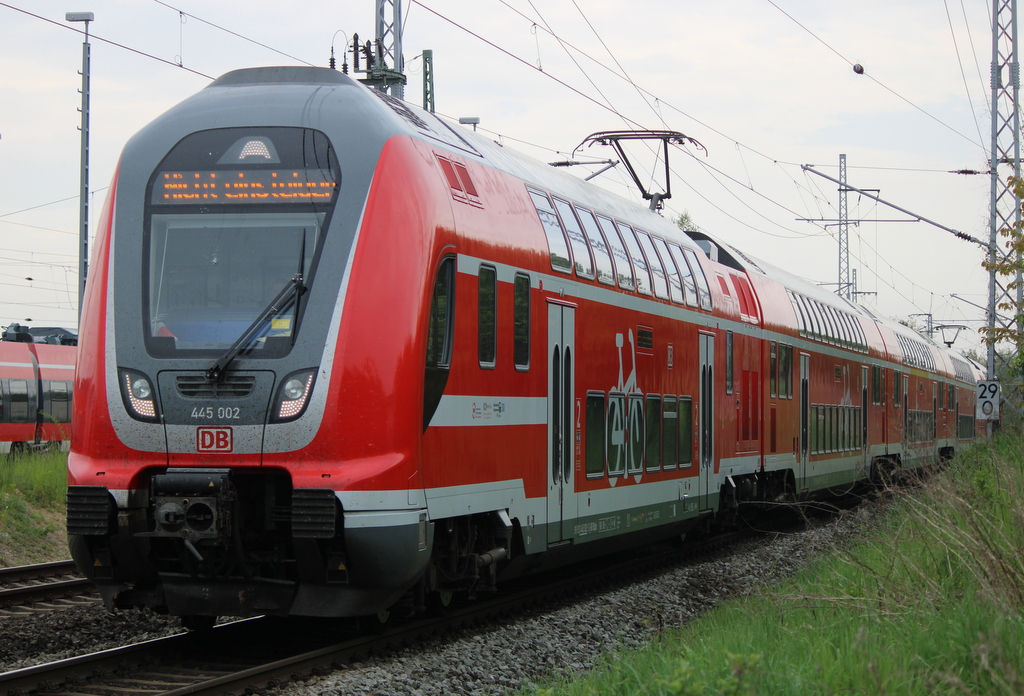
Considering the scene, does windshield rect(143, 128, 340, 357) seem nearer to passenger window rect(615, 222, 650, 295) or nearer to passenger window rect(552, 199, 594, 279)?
passenger window rect(552, 199, 594, 279)

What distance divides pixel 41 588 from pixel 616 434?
5238mm

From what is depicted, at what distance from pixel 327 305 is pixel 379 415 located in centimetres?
76

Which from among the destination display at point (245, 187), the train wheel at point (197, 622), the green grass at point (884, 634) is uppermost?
the destination display at point (245, 187)

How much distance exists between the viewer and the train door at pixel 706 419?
14195 mm

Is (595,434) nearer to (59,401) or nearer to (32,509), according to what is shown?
(32,509)

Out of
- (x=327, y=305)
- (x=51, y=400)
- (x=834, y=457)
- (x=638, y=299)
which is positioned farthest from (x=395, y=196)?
(x=51, y=400)

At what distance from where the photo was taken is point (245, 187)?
26.3 ft

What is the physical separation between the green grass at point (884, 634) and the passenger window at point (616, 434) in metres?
2.36

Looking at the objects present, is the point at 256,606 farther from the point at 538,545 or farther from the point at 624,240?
the point at 624,240

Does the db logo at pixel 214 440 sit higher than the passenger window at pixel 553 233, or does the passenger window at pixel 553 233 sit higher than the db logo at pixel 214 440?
the passenger window at pixel 553 233

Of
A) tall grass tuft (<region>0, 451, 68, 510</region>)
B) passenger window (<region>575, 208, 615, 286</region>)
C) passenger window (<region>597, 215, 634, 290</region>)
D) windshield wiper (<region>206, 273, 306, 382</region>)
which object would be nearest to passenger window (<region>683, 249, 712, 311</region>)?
passenger window (<region>597, 215, 634, 290</region>)

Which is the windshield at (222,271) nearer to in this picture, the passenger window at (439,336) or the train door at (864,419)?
the passenger window at (439,336)

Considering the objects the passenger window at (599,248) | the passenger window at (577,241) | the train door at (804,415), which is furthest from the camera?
the train door at (804,415)

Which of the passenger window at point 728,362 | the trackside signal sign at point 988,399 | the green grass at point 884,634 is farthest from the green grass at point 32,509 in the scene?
the trackside signal sign at point 988,399
